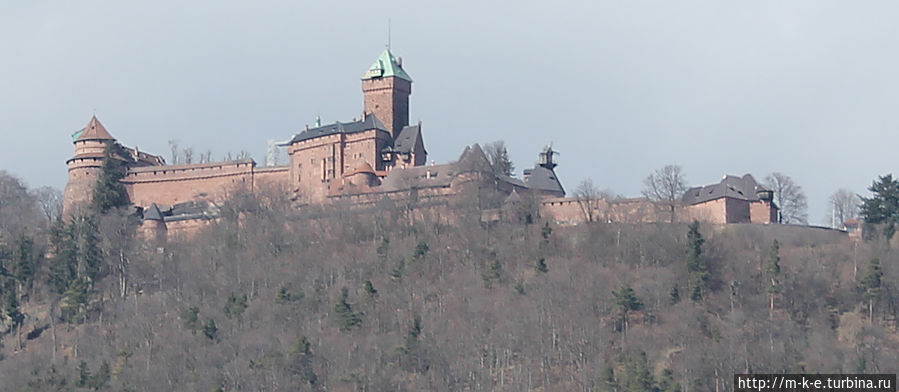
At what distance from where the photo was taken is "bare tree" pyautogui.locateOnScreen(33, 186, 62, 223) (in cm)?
8672

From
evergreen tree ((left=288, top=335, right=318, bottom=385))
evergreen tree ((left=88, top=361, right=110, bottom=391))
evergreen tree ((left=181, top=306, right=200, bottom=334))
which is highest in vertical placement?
evergreen tree ((left=181, top=306, right=200, bottom=334))

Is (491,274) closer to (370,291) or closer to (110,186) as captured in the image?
(370,291)

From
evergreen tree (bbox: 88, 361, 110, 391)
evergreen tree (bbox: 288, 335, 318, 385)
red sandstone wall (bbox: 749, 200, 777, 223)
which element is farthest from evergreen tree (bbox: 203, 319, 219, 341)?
red sandstone wall (bbox: 749, 200, 777, 223)

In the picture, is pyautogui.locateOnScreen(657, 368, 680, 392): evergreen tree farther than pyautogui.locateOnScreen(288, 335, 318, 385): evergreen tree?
No

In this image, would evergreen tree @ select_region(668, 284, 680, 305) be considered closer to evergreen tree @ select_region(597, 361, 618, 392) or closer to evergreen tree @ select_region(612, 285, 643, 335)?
evergreen tree @ select_region(612, 285, 643, 335)

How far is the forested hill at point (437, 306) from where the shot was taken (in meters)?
60.4

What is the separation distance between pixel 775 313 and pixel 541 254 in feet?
32.2

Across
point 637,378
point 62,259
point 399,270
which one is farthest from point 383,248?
point 637,378

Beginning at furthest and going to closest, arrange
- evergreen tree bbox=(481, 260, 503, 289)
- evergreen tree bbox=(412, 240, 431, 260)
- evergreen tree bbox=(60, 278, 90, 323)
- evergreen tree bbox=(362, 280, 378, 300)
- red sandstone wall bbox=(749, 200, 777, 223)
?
red sandstone wall bbox=(749, 200, 777, 223), evergreen tree bbox=(60, 278, 90, 323), evergreen tree bbox=(412, 240, 431, 260), evergreen tree bbox=(481, 260, 503, 289), evergreen tree bbox=(362, 280, 378, 300)

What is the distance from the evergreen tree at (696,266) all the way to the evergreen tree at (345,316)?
1228 cm

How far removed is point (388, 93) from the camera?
8412cm

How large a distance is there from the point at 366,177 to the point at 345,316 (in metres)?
15.1

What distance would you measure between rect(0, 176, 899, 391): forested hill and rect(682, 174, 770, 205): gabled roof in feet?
9.43

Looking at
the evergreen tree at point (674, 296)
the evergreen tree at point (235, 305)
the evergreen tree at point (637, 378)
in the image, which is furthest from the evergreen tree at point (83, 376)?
the evergreen tree at point (674, 296)
